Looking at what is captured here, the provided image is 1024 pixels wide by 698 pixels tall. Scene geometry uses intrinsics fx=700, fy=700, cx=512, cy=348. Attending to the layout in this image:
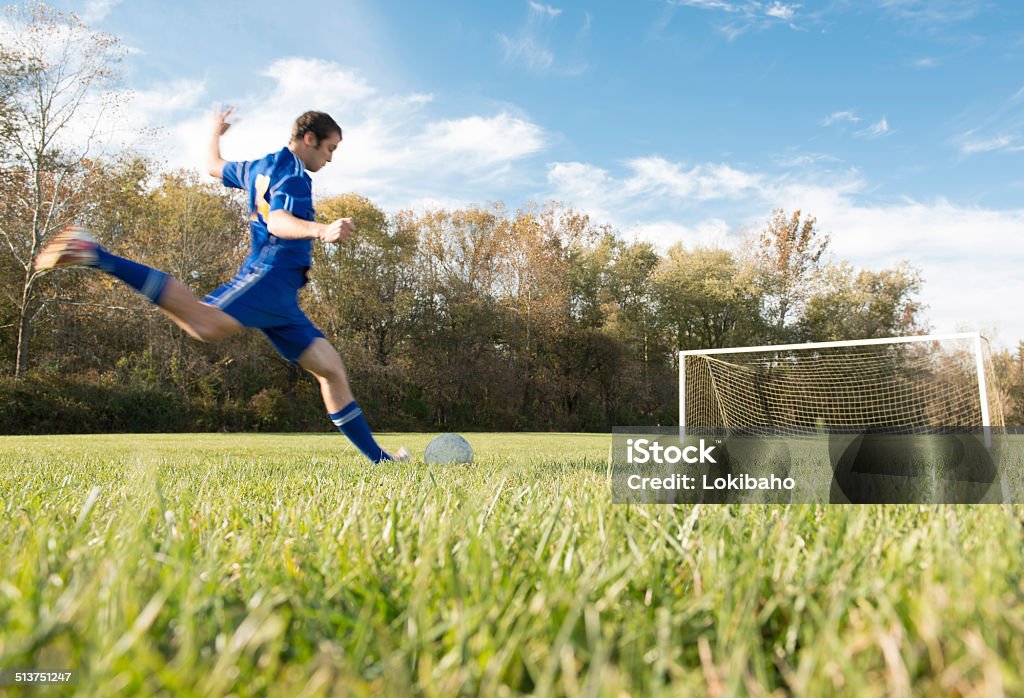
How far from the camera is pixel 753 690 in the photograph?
2.39 feet

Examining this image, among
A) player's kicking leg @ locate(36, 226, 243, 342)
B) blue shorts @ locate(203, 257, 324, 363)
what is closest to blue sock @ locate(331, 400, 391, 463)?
blue shorts @ locate(203, 257, 324, 363)

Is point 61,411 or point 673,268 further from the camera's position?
point 673,268

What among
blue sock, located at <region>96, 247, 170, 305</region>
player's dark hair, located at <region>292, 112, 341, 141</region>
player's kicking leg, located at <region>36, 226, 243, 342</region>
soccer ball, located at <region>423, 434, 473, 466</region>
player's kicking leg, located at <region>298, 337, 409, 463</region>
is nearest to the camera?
player's kicking leg, located at <region>36, 226, 243, 342</region>

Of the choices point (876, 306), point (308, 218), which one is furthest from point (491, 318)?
point (308, 218)

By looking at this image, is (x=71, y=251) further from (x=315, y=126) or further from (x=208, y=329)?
(x=315, y=126)

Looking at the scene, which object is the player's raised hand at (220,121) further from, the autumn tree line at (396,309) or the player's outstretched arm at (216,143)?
the autumn tree line at (396,309)

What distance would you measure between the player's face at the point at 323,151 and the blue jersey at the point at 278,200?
110 mm

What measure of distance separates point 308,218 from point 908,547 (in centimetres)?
361

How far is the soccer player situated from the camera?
3.74 metres

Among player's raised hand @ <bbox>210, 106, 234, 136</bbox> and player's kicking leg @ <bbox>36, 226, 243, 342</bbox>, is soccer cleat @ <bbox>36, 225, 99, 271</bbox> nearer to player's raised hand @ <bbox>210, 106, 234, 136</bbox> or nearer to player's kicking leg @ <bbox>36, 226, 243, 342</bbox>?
player's kicking leg @ <bbox>36, 226, 243, 342</bbox>

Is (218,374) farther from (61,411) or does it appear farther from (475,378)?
(475,378)

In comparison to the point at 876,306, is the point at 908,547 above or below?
below

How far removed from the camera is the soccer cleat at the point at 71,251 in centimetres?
348

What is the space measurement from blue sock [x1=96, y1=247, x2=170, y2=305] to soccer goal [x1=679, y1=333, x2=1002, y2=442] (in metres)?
11.0
